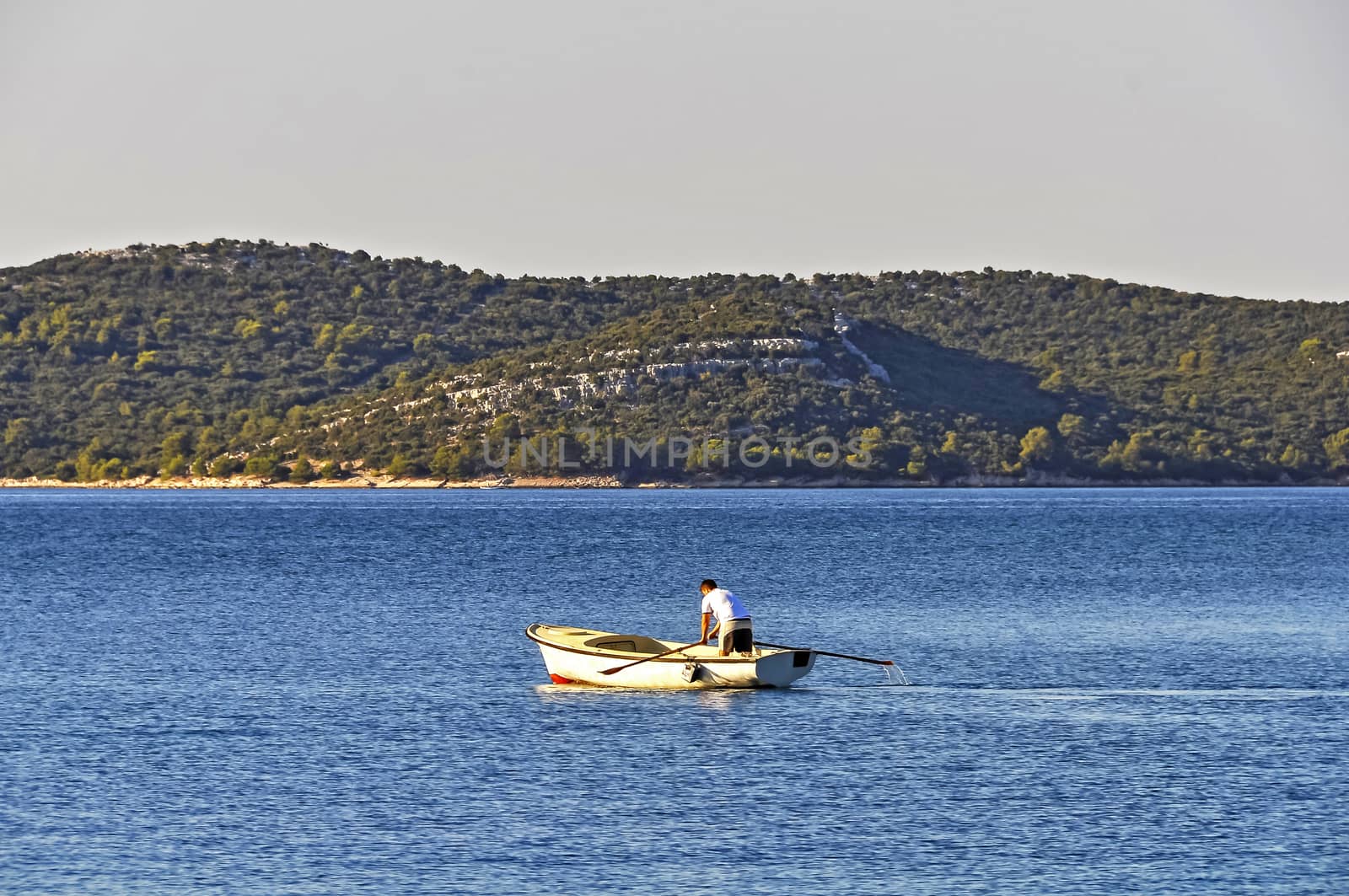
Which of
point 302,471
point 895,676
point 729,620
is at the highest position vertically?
point 302,471

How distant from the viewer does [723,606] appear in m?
34.6

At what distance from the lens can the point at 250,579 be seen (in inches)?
2763

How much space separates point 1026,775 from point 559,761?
6.98m

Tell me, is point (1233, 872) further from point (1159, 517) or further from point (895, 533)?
point (1159, 517)

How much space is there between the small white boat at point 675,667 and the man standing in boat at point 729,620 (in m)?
0.18

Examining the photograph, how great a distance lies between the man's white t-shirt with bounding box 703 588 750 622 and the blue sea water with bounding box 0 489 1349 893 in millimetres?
1503

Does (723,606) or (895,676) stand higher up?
(723,606)

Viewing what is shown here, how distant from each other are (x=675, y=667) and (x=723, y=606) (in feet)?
5.04

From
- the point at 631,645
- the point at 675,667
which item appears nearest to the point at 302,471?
the point at 631,645

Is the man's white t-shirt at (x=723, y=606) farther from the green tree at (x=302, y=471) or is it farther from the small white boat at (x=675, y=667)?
the green tree at (x=302, y=471)

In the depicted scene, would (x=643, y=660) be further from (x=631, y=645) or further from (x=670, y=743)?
(x=670, y=743)

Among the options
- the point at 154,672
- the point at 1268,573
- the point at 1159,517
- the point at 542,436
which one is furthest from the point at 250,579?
the point at 542,436

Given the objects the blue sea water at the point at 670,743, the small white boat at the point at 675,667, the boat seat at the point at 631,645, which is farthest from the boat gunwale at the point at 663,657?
the blue sea water at the point at 670,743

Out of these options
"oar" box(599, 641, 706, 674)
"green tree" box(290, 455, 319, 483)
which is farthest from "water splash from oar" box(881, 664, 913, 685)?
"green tree" box(290, 455, 319, 483)
